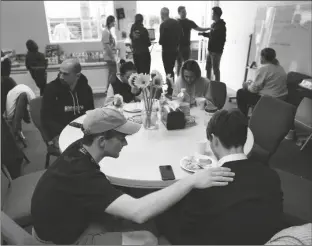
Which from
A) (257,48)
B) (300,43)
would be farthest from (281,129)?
(257,48)

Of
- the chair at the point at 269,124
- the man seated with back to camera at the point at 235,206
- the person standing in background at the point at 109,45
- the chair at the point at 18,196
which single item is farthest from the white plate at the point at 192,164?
the person standing in background at the point at 109,45

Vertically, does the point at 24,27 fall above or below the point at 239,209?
above

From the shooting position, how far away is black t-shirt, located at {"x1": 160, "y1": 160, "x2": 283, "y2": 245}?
3.84 feet

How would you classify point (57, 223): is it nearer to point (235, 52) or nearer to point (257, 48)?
point (257, 48)

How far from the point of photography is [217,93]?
138 inches

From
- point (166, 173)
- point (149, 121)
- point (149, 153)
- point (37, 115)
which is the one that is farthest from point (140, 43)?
point (166, 173)

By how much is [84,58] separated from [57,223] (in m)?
5.40

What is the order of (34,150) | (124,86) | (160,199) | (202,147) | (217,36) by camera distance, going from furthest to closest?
(217,36)
(34,150)
(124,86)
(202,147)
(160,199)

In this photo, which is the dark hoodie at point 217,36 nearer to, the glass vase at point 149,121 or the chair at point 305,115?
the chair at point 305,115

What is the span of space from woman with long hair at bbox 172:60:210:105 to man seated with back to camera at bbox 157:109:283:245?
2097 millimetres

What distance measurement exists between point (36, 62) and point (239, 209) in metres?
4.98

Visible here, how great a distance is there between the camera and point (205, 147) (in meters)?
2.07

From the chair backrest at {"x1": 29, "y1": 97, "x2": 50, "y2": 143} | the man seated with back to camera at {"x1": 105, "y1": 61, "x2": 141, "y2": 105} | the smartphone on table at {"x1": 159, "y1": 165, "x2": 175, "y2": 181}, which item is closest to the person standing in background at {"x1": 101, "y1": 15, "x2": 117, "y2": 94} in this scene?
the man seated with back to camera at {"x1": 105, "y1": 61, "x2": 141, "y2": 105}

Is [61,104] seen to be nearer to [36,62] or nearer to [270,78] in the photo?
[36,62]
